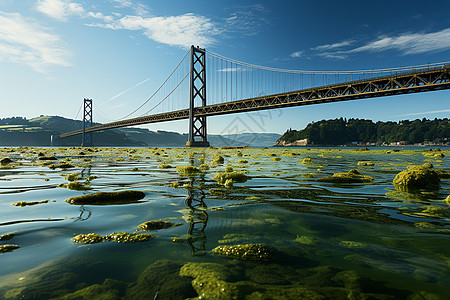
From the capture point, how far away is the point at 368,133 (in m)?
109

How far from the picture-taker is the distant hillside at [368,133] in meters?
95.2

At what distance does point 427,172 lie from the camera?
4.12 metres

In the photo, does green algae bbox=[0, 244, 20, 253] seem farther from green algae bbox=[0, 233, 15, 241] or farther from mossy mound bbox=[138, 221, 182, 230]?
mossy mound bbox=[138, 221, 182, 230]

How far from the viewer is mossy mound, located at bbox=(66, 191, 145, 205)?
2980 millimetres

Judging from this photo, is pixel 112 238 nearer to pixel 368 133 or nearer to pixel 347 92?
pixel 347 92

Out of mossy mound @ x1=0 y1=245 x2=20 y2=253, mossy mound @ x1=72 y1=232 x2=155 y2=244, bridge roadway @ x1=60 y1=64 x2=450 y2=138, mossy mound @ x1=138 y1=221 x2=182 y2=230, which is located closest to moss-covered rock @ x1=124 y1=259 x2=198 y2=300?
mossy mound @ x1=72 y1=232 x2=155 y2=244

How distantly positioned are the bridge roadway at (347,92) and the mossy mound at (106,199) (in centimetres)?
3266

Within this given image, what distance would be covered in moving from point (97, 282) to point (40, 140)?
13088 cm

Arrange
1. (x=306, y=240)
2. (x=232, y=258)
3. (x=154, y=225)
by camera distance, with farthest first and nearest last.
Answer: (x=154, y=225)
(x=306, y=240)
(x=232, y=258)

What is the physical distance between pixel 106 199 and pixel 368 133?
12756 cm

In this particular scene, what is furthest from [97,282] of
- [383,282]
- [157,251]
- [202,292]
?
[383,282]

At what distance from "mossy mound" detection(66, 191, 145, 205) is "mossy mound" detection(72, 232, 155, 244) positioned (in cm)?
116

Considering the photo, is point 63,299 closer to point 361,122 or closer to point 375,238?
point 375,238

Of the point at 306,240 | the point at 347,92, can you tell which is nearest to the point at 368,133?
the point at 347,92
